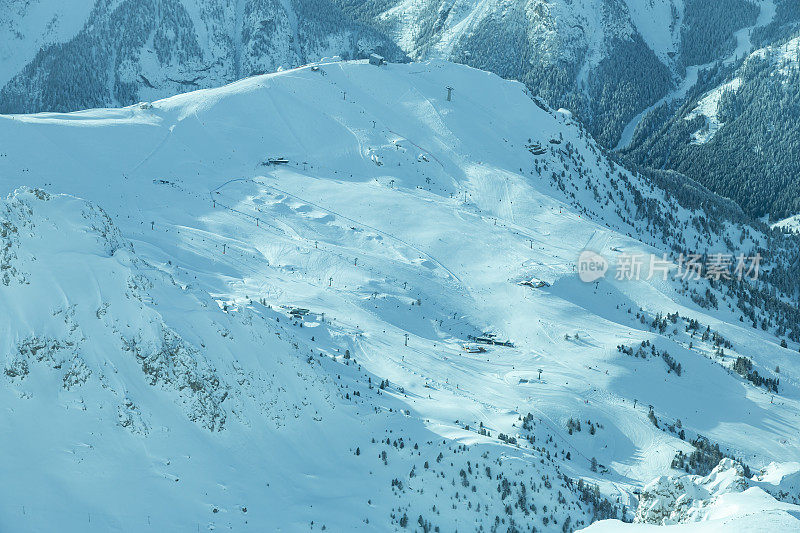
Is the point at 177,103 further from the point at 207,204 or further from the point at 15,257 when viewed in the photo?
the point at 15,257

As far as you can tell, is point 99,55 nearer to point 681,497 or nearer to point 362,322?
point 362,322

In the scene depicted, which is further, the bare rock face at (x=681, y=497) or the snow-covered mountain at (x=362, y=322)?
the snow-covered mountain at (x=362, y=322)

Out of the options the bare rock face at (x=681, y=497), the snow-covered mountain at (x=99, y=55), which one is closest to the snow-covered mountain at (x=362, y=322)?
the bare rock face at (x=681, y=497)

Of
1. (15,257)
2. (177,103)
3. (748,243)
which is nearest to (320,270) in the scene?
(15,257)

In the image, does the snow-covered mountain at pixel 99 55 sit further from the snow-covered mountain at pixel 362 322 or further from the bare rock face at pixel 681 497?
the bare rock face at pixel 681 497

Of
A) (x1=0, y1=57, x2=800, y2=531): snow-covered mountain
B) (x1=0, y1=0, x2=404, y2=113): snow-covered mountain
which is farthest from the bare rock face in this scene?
(x1=0, y1=0, x2=404, y2=113): snow-covered mountain

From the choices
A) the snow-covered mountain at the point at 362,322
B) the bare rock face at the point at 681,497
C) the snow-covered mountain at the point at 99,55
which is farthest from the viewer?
the snow-covered mountain at the point at 99,55

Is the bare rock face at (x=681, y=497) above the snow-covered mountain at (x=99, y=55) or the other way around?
above

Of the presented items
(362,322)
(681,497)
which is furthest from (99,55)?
(681,497)

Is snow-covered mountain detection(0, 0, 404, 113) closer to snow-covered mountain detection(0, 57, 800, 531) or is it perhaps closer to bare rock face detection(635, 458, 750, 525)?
snow-covered mountain detection(0, 57, 800, 531)
